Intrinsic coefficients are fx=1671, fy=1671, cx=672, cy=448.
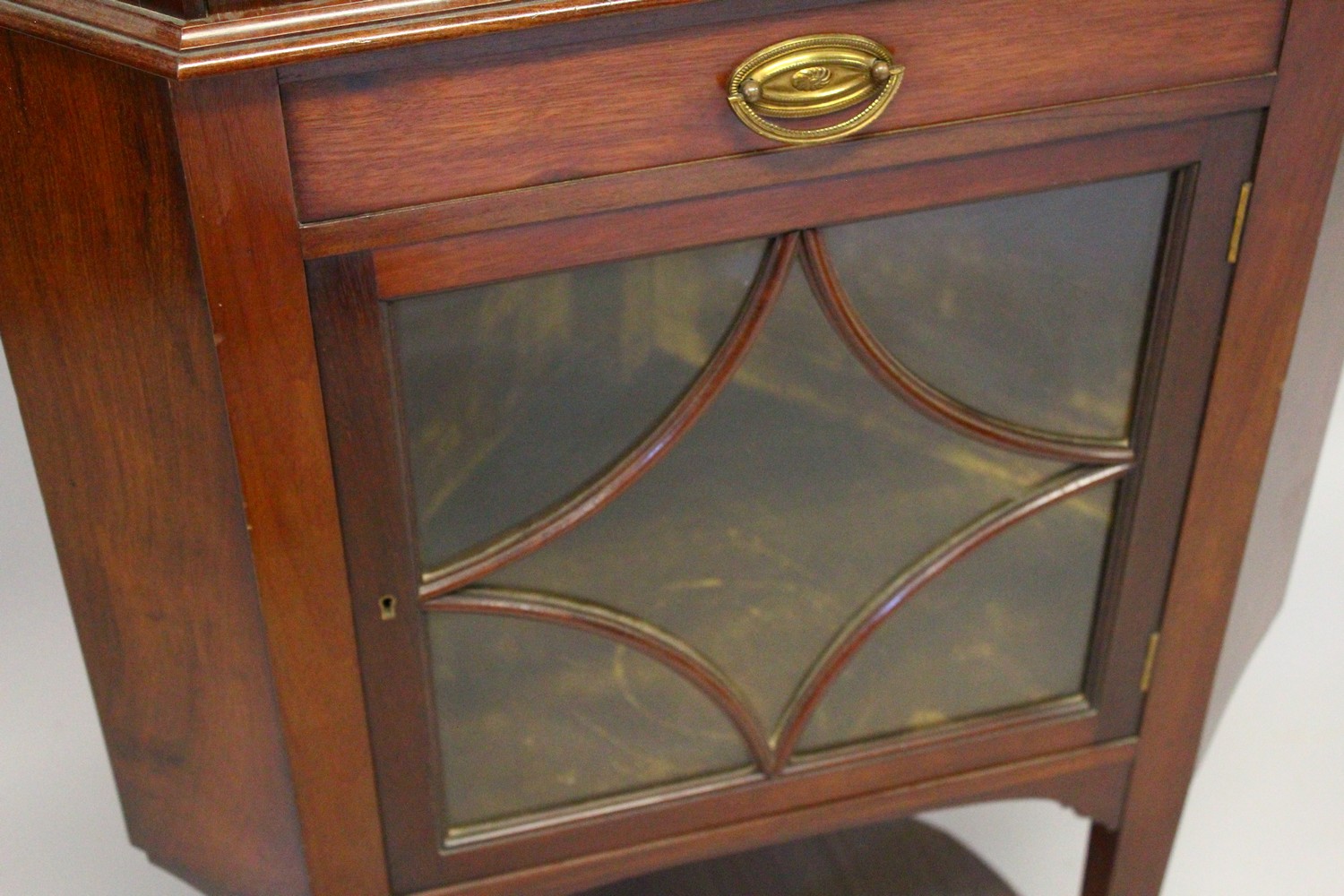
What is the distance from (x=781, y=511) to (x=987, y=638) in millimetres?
183

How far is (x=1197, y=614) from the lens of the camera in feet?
3.38

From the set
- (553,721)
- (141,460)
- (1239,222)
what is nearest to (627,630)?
(553,721)

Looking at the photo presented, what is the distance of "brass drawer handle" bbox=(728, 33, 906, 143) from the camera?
76 centimetres

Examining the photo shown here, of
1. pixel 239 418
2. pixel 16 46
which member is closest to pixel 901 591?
pixel 239 418

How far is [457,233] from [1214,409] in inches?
17.8

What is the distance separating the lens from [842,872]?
1302mm

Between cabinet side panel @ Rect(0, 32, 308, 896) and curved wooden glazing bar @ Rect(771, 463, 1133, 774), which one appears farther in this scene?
curved wooden glazing bar @ Rect(771, 463, 1133, 774)

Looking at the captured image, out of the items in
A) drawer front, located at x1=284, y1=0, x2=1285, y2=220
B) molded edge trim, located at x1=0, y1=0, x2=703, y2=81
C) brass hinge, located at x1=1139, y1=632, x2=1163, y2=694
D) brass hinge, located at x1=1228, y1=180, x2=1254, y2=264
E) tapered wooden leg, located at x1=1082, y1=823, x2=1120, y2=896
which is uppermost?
molded edge trim, located at x1=0, y1=0, x2=703, y2=81

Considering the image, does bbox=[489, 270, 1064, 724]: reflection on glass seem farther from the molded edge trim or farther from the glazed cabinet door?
the molded edge trim

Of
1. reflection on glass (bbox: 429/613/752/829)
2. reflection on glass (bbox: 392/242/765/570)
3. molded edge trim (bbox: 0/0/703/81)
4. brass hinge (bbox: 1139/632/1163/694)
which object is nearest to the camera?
molded edge trim (bbox: 0/0/703/81)

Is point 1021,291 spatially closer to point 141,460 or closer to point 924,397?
point 924,397

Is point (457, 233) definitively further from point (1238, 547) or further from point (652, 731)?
point (1238, 547)

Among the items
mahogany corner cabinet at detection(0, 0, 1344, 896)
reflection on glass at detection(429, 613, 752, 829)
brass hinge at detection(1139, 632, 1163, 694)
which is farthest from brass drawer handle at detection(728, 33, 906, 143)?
brass hinge at detection(1139, 632, 1163, 694)

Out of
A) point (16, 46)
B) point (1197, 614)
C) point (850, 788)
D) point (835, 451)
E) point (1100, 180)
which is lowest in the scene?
point (850, 788)
